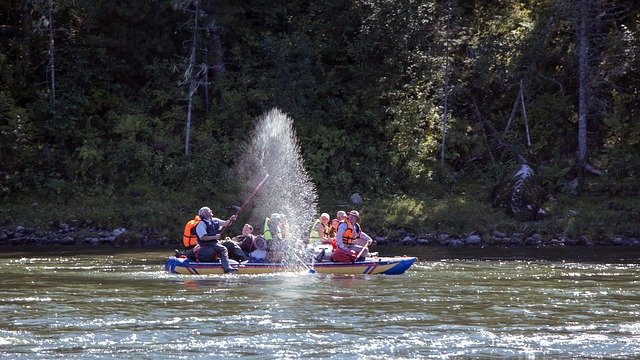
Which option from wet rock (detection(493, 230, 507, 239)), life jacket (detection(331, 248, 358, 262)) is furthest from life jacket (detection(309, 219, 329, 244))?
wet rock (detection(493, 230, 507, 239))

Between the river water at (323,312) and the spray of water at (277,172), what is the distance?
8895 millimetres

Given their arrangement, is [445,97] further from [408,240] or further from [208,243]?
[208,243]

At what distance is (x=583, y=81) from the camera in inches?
1453

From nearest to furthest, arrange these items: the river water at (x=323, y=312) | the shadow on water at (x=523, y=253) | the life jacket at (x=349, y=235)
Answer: the river water at (x=323, y=312)
the life jacket at (x=349, y=235)
the shadow on water at (x=523, y=253)

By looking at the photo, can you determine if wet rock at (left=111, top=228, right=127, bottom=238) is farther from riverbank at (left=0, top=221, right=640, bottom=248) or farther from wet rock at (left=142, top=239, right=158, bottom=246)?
wet rock at (left=142, top=239, right=158, bottom=246)

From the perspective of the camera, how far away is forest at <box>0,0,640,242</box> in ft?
119

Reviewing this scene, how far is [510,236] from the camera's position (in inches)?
1323

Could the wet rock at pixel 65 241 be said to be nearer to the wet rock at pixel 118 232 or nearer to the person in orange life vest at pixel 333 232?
the wet rock at pixel 118 232

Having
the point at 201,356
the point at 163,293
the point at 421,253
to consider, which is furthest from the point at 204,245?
the point at 201,356

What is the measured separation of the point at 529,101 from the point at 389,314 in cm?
2340

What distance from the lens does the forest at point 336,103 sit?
36.2m

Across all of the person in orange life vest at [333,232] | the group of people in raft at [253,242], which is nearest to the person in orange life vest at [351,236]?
the group of people in raft at [253,242]

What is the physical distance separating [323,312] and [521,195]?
1814cm

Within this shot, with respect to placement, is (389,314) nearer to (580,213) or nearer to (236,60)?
(580,213)
